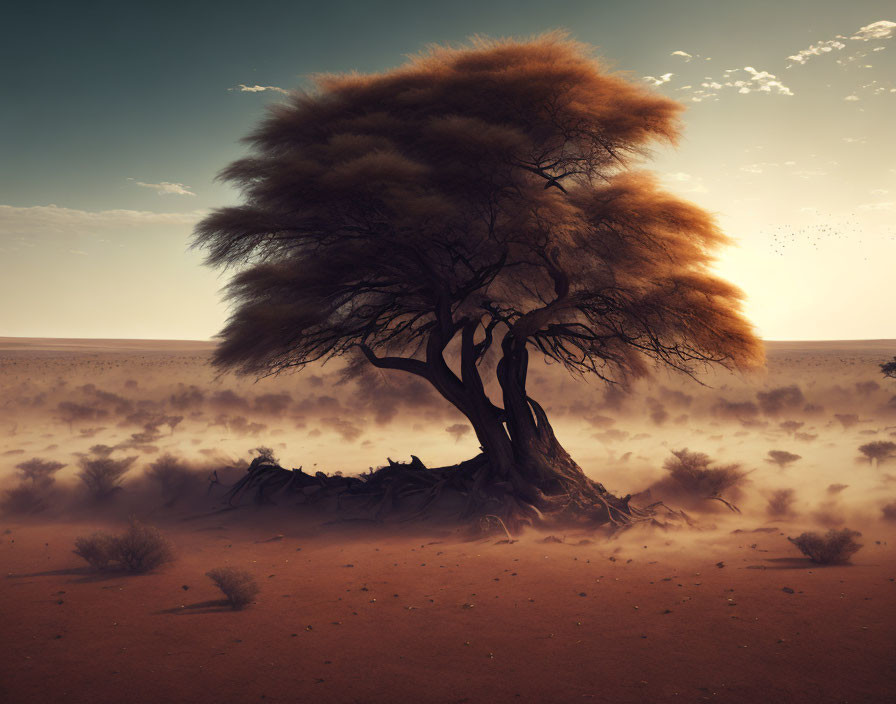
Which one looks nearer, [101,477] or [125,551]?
[125,551]

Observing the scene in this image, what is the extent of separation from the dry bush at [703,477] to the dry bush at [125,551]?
412 inches

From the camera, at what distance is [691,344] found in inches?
454

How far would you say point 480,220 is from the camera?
11055mm

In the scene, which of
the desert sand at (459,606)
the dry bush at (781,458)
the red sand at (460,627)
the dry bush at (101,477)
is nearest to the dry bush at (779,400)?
the desert sand at (459,606)

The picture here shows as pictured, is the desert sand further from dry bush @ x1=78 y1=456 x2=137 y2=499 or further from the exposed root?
dry bush @ x1=78 y1=456 x2=137 y2=499

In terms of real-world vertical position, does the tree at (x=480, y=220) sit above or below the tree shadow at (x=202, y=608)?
above

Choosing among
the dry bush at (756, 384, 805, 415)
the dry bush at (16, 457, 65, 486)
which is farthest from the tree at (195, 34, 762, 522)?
the dry bush at (756, 384, 805, 415)

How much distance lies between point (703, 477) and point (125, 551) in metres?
11.2

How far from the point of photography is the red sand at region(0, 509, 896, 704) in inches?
221

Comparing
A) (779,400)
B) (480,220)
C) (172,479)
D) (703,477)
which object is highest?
(480,220)

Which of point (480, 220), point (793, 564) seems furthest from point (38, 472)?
point (793, 564)

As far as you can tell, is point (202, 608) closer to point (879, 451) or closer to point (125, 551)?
point (125, 551)

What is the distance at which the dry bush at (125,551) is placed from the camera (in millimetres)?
8734

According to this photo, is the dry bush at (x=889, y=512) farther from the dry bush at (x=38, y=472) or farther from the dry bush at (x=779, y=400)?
the dry bush at (x=38, y=472)
